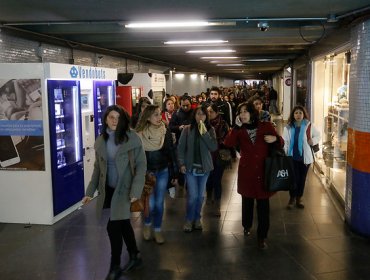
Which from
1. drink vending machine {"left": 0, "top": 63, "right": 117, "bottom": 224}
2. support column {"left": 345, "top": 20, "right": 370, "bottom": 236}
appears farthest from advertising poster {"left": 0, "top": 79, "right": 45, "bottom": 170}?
support column {"left": 345, "top": 20, "right": 370, "bottom": 236}

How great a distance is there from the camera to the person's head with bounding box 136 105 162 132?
15.7 feet

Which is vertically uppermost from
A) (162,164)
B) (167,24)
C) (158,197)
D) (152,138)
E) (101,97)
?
(167,24)

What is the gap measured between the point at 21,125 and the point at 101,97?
80.2 inches

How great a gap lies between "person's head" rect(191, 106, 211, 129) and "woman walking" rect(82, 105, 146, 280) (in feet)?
4.14

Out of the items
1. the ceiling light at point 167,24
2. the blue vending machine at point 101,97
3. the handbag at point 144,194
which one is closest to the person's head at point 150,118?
the handbag at point 144,194

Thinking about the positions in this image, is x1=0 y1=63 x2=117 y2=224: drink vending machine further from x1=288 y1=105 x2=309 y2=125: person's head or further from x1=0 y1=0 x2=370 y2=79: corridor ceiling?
x1=288 y1=105 x2=309 y2=125: person's head

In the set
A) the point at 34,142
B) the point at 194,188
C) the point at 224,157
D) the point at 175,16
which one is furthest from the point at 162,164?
the point at 175,16

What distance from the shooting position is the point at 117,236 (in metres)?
4.02

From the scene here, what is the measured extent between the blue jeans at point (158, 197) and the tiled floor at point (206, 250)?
11.2 inches

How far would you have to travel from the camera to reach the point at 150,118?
480 centimetres

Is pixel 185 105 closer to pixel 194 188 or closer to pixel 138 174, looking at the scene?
pixel 194 188

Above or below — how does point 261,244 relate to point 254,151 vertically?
below

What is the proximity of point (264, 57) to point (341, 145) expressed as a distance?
8.54 meters

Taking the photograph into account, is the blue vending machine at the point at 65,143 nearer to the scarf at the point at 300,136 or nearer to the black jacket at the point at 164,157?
the black jacket at the point at 164,157
